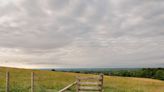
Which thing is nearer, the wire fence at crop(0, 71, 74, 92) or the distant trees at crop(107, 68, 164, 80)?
the wire fence at crop(0, 71, 74, 92)

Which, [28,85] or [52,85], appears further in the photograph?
[52,85]

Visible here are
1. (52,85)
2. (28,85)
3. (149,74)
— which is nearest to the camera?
(28,85)

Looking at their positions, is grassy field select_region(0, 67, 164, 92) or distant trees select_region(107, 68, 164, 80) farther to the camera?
distant trees select_region(107, 68, 164, 80)

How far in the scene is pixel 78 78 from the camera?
20859 mm

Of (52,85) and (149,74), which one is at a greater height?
(52,85)

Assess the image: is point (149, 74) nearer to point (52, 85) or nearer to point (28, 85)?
point (52, 85)

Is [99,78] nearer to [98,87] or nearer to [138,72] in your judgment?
[98,87]

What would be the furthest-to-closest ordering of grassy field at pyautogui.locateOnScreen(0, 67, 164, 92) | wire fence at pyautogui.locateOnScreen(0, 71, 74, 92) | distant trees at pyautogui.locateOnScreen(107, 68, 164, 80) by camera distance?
1. distant trees at pyautogui.locateOnScreen(107, 68, 164, 80)
2. grassy field at pyautogui.locateOnScreen(0, 67, 164, 92)
3. wire fence at pyautogui.locateOnScreen(0, 71, 74, 92)

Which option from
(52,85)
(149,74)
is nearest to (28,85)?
(52,85)

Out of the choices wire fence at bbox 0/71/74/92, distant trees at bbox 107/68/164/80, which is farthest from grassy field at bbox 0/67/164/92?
distant trees at bbox 107/68/164/80

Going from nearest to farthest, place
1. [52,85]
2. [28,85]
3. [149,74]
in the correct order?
[28,85] < [52,85] < [149,74]

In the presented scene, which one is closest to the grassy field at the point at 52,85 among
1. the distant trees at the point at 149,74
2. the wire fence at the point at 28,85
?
the wire fence at the point at 28,85

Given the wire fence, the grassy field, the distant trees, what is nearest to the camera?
the wire fence

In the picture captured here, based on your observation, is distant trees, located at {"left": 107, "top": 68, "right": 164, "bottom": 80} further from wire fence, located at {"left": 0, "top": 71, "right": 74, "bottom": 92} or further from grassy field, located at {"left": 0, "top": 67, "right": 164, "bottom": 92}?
wire fence, located at {"left": 0, "top": 71, "right": 74, "bottom": 92}
